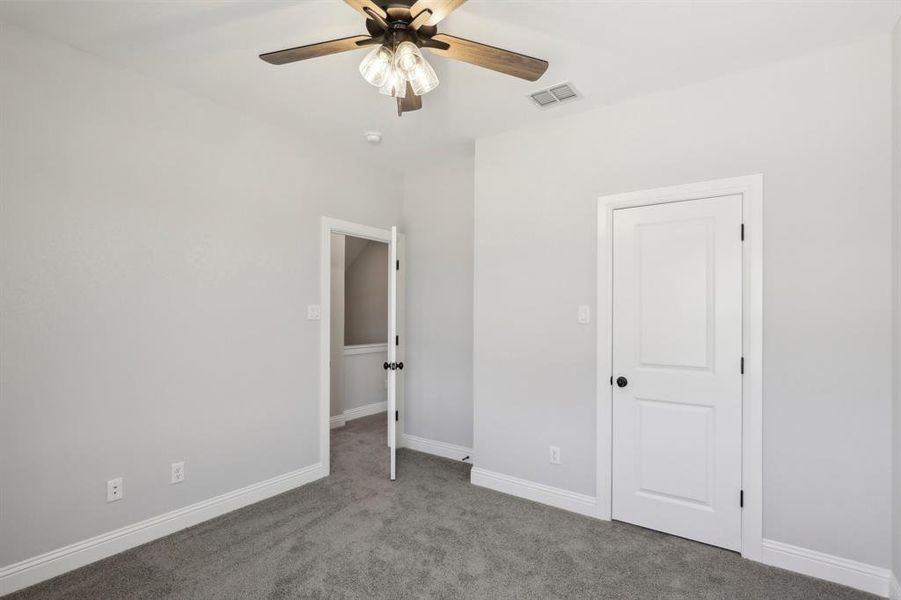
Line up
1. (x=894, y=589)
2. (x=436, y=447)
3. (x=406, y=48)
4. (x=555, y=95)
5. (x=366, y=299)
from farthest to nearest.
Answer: (x=366, y=299)
(x=436, y=447)
(x=555, y=95)
(x=894, y=589)
(x=406, y=48)

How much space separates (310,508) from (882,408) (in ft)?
10.7

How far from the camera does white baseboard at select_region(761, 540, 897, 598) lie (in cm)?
212

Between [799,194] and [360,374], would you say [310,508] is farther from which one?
[799,194]

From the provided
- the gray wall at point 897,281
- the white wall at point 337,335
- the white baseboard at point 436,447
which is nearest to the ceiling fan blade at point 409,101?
the gray wall at point 897,281

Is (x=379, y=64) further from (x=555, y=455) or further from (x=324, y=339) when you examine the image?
(x=555, y=455)

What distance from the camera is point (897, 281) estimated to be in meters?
2.05

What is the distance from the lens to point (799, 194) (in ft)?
7.66

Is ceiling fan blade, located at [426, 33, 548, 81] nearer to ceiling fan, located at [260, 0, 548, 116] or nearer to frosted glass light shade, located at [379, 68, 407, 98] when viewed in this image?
ceiling fan, located at [260, 0, 548, 116]

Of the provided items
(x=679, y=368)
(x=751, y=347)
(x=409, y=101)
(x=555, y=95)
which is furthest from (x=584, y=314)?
(x=409, y=101)

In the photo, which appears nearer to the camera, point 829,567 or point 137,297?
point 829,567

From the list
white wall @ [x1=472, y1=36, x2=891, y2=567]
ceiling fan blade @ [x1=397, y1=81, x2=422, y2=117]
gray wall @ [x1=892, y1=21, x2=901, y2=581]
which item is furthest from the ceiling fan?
gray wall @ [x1=892, y1=21, x2=901, y2=581]

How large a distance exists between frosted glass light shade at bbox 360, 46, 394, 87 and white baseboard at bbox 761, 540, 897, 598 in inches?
119

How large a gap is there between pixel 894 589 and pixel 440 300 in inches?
130

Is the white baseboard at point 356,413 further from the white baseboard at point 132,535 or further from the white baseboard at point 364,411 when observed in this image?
the white baseboard at point 132,535
